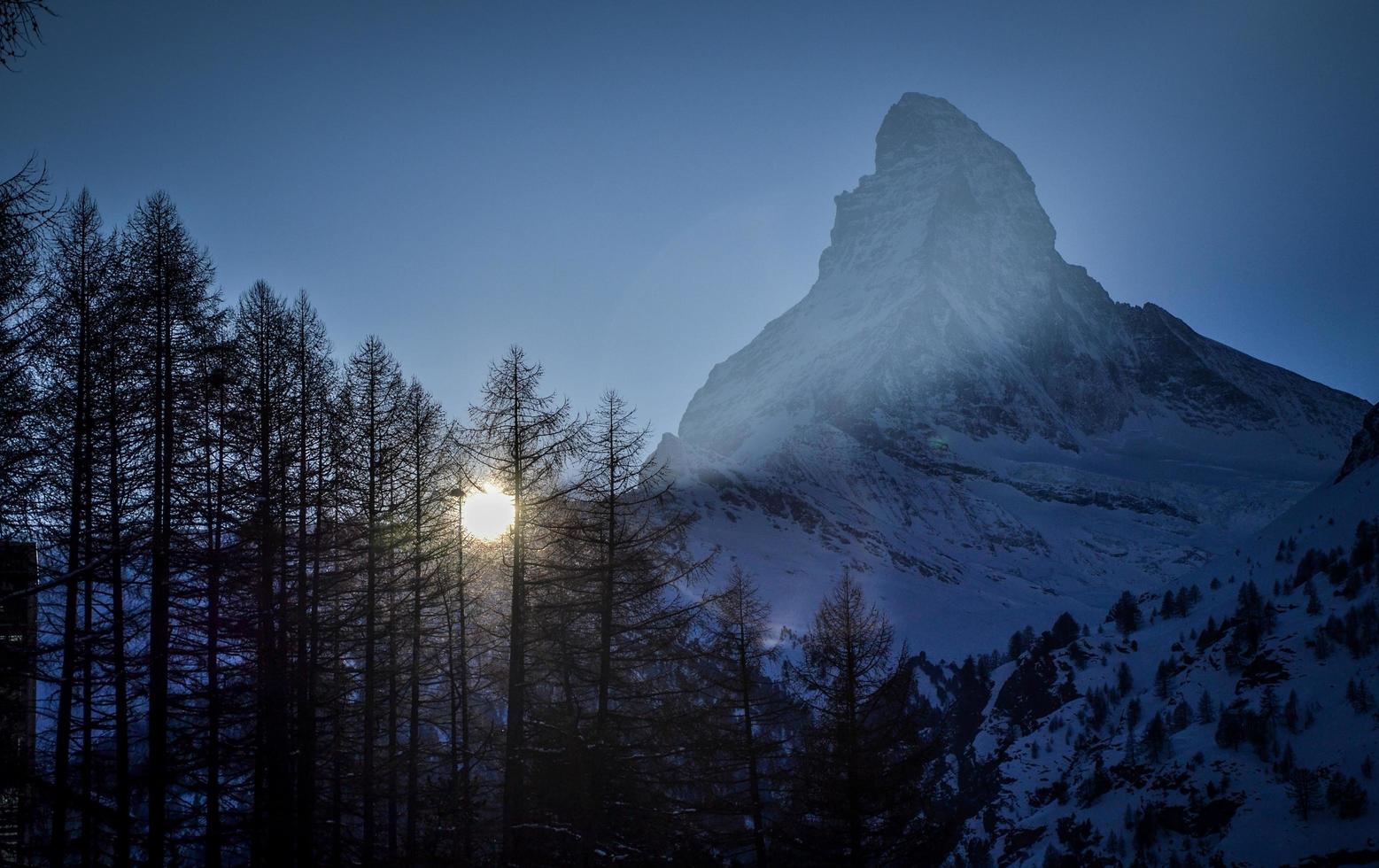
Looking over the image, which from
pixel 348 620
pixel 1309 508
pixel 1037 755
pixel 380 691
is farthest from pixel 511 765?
pixel 1309 508

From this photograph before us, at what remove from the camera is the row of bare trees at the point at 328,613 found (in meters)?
12.8

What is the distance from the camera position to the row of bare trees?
1283cm

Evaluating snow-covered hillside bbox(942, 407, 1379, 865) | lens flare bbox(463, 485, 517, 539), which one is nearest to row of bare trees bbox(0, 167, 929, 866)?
lens flare bbox(463, 485, 517, 539)

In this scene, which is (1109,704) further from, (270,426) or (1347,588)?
(270,426)

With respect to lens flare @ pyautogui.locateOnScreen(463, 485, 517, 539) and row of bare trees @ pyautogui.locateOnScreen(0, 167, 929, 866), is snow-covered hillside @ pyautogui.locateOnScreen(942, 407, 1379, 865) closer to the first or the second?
row of bare trees @ pyautogui.locateOnScreen(0, 167, 929, 866)

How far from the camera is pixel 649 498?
15992mm

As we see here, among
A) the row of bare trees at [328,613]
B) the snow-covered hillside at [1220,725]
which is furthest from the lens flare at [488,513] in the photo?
the snow-covered hillside at [1220,725]

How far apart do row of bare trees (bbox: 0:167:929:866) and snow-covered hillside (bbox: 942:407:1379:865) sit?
147 ft

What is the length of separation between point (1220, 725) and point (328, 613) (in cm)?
6219

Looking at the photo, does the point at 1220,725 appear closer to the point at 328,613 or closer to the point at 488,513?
the point at 488,513

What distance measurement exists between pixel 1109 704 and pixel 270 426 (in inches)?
2937

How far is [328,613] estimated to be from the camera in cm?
1708

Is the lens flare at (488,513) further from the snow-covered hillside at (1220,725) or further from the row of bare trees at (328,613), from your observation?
the snow-covered hillside at (1220,725)

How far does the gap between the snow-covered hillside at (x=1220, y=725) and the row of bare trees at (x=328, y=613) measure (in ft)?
147
